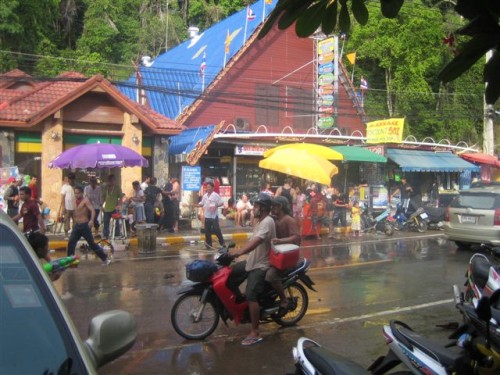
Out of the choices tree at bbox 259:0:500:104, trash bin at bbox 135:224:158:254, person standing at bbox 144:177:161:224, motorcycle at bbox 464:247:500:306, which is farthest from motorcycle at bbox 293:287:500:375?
person standing at bbox 144:177:161:224

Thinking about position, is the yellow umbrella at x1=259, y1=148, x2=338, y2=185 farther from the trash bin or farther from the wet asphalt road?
the trash bin

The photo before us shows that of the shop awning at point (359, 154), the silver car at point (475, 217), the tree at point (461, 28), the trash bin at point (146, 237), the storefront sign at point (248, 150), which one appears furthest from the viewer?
the shop awning at point (359, 154)

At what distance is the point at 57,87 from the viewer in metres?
19.5

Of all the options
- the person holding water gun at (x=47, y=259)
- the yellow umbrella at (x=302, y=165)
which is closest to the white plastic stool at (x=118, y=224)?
the yellow umbrella at (x=302, y=165)

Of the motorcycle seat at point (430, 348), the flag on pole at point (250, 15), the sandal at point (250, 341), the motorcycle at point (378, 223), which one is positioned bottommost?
the sandal at point (250, 341)

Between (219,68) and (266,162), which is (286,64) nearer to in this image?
(219,68)

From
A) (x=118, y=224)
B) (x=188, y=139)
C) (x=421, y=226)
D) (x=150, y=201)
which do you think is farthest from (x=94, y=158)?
(x=421, y=226)

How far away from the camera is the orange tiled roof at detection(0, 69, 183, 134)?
1717 cm

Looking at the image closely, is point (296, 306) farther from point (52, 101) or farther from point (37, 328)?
point (52, 101)

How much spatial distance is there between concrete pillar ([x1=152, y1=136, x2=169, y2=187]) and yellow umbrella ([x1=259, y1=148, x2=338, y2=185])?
15.2ft

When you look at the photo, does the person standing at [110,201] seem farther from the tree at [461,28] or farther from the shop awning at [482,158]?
the shop awning at [482,158]

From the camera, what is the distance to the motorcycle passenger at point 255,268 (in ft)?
20.3

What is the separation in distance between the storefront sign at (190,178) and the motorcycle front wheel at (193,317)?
38.4 ft

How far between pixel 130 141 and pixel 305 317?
43.5 ft
